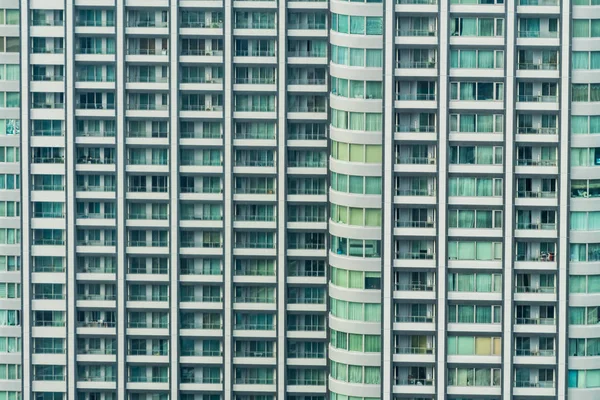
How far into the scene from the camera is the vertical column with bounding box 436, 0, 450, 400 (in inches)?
7495

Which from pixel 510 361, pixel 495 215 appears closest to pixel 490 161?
pixel 495 215

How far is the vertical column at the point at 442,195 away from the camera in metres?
190

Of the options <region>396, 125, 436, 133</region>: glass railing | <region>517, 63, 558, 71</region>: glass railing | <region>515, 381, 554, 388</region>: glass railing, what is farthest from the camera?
<region>515, 381, 554, 388</region>: glass railing

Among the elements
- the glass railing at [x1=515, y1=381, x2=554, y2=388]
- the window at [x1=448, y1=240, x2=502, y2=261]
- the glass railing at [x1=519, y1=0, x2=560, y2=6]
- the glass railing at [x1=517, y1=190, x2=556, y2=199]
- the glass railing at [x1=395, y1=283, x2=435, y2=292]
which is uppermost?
the glass railing at [x1=519, y1=0, x2=560, y2=6]

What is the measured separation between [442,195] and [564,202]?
10504 millimetres

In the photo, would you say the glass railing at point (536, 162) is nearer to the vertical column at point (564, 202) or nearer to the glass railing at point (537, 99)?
the vertical column at point (564, 202)

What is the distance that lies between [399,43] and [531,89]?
39.4 ft

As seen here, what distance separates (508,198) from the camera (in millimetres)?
192625

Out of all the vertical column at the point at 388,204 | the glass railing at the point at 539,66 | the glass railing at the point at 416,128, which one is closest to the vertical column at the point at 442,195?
the glass railing at the point at 416,128

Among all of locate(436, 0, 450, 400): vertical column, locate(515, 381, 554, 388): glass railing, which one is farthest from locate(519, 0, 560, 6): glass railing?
locate(515, 381, 554, 388): glass railing

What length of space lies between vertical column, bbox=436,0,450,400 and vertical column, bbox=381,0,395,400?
13.2 ft

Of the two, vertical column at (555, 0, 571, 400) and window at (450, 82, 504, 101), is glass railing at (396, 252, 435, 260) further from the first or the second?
window at (450, 82, 504, 101)

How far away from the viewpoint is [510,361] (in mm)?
195375

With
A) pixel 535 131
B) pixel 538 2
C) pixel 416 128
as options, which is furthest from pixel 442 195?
pixel 538 2
